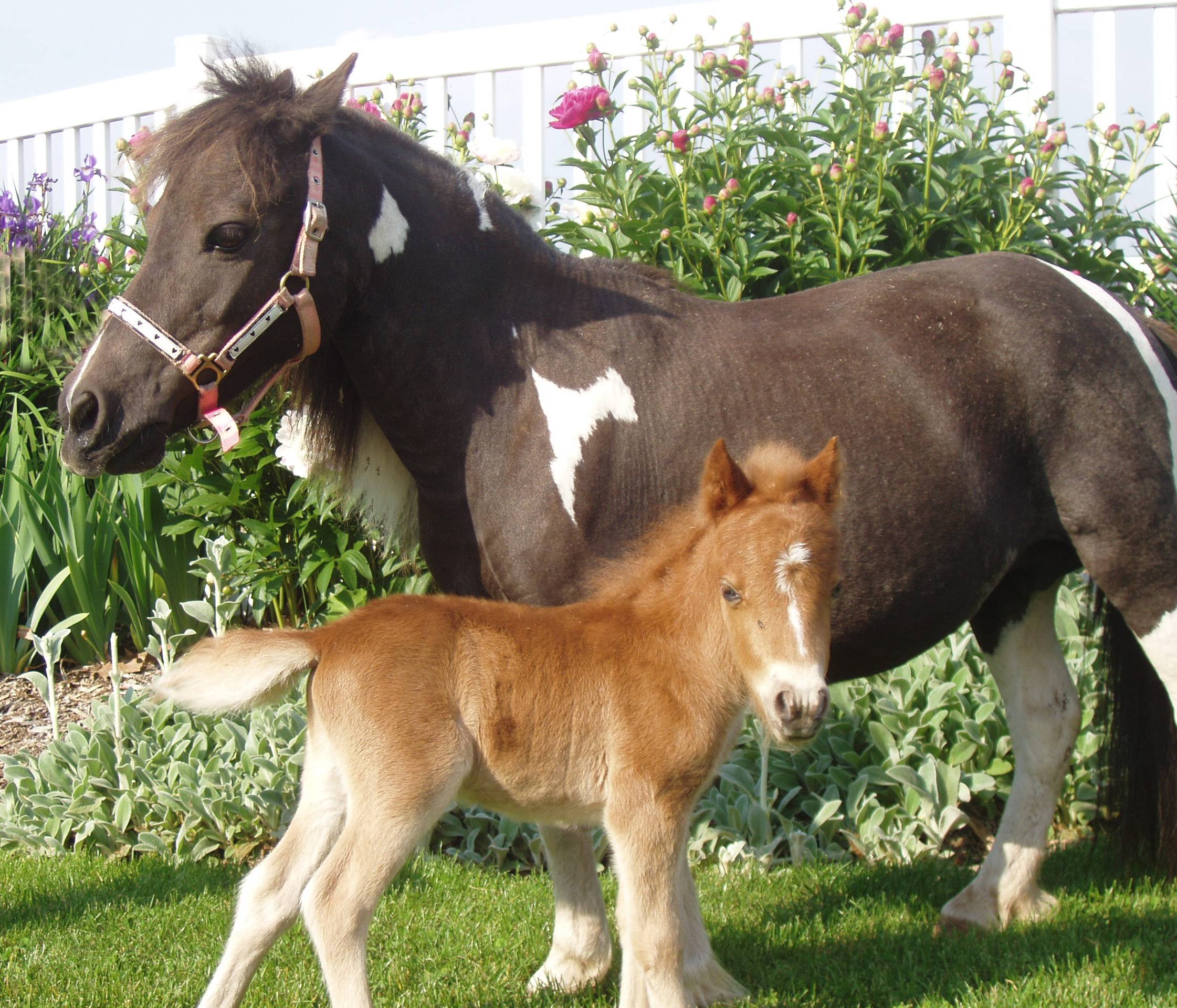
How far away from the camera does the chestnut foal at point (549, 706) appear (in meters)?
2.50

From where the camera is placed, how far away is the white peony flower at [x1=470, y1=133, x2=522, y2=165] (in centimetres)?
524

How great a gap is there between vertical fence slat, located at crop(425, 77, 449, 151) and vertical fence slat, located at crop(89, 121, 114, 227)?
8.37 feet

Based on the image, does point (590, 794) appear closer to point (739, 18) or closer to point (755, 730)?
point (755, 730)

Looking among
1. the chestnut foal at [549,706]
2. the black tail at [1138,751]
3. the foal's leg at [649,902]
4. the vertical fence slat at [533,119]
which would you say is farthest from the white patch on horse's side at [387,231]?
the vertical fence slat at [533,119]

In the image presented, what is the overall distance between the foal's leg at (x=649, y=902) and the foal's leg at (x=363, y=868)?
1.39ft

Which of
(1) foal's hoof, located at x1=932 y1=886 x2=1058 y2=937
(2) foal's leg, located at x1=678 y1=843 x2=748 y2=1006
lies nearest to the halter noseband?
(2) foal's leg, located at x1=678 y1=843 x2=748 y2=1006

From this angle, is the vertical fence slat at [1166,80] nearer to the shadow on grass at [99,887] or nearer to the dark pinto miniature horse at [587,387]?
the dark pinto miniature horse at [587,387]

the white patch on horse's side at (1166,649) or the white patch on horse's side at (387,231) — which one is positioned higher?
the white patch on horse's side at (387,231)

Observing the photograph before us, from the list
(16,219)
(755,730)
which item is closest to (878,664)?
(755,730)

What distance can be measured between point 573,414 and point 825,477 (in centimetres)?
70

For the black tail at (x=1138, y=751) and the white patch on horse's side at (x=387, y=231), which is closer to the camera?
the white patch on horse's side at (x=387, y=231)

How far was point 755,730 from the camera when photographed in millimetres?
4520

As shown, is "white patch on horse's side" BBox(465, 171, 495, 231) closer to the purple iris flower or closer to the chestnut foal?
the chestnut foal

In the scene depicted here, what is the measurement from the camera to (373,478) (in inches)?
129
